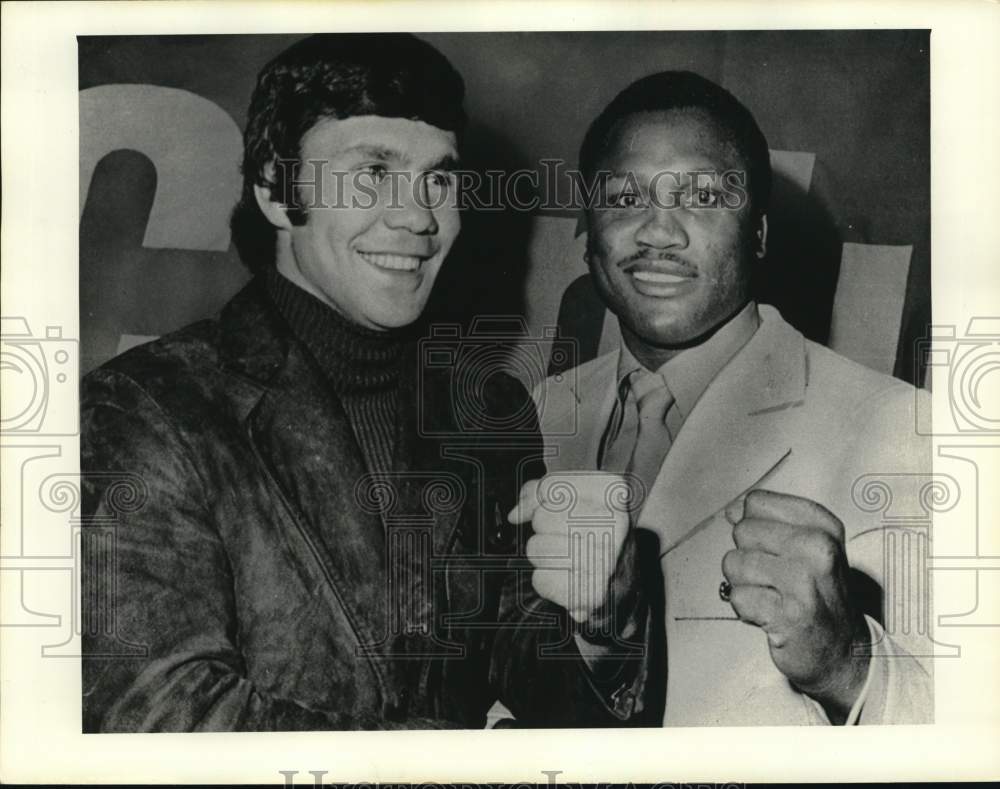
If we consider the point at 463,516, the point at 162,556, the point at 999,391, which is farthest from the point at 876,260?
the point at 162,556

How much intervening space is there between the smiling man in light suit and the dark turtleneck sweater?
0.39m

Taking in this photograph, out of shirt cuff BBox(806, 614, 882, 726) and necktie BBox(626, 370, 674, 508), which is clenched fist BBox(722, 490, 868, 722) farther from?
necktie BBox(626, 370, 674, 508)

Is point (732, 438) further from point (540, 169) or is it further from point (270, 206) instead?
point (270, 206)

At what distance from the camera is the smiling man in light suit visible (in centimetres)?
275

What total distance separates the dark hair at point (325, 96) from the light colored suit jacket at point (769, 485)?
2.48 ft

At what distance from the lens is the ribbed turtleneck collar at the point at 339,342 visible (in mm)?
2752

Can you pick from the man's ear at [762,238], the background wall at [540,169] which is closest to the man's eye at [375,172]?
the background wall at [540,169]

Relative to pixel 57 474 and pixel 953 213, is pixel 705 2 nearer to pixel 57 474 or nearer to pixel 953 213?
pixel 953 213

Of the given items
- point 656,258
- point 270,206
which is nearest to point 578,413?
point 656,258

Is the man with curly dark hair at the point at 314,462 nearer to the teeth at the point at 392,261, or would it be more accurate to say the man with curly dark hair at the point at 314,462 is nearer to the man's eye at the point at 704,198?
the teeth at the point at 392,261

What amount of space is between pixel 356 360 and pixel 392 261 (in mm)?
261

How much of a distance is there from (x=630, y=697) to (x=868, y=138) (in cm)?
153

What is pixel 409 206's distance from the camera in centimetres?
276

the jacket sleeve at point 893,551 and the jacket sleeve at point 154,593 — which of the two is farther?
the jacket sleeve at point 893,551
